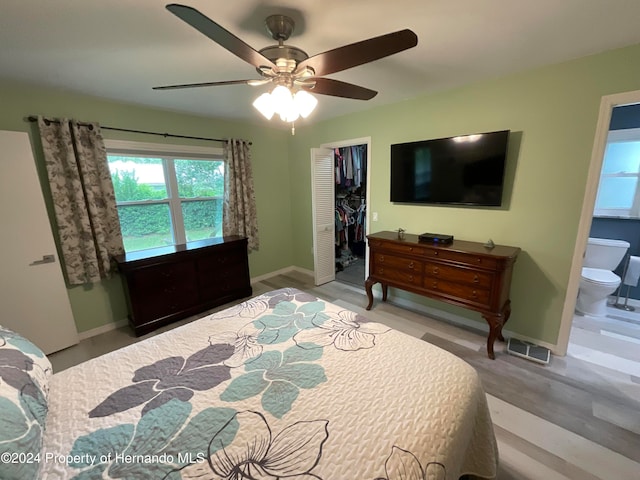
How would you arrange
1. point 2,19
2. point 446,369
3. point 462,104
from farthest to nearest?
point 462,104
point 2,19
point 446,369

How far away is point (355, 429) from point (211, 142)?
3.47 metres

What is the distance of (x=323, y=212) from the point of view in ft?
12.7

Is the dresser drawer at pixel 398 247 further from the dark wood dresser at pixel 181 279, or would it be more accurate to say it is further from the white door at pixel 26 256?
the white door at pixel 26 256

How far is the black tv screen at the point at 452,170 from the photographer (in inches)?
91.4

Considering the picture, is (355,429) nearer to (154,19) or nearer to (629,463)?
(629,463)

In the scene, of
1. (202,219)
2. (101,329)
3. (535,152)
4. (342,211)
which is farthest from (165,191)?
(535,152)

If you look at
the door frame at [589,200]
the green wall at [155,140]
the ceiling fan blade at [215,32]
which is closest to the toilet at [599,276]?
the door frame at [589,200]

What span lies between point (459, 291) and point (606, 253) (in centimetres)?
208

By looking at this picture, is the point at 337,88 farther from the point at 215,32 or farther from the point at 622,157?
the point at 622,157

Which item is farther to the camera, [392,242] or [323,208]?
[323,208]

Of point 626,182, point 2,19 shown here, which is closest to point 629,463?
point 626,182

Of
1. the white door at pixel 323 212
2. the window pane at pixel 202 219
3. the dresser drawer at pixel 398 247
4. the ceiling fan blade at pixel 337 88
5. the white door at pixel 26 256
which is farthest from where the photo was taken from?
the white door at pixel 323 212

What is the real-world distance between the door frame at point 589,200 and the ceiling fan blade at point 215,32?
2332 millimetres

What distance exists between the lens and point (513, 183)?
2316 millimetres
